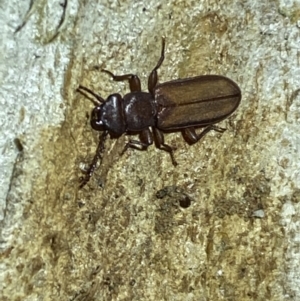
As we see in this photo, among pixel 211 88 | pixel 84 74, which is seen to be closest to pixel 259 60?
pixel 211 88

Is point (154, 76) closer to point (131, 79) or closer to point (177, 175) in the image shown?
point (131, 79)

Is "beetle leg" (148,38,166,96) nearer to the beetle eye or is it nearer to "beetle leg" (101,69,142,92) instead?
"beetle leg" (101,69,142,92)

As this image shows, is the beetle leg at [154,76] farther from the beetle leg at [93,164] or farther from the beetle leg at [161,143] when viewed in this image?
the beetle leg at [93,164]

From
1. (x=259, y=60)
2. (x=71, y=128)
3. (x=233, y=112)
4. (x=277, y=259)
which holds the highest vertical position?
(x=259, y=60)

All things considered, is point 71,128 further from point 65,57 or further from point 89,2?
point 89,2

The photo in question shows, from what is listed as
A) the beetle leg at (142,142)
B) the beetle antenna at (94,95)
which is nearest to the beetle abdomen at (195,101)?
the beetle leg at (142,142)

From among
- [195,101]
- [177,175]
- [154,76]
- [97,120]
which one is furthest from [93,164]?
[195,101]
